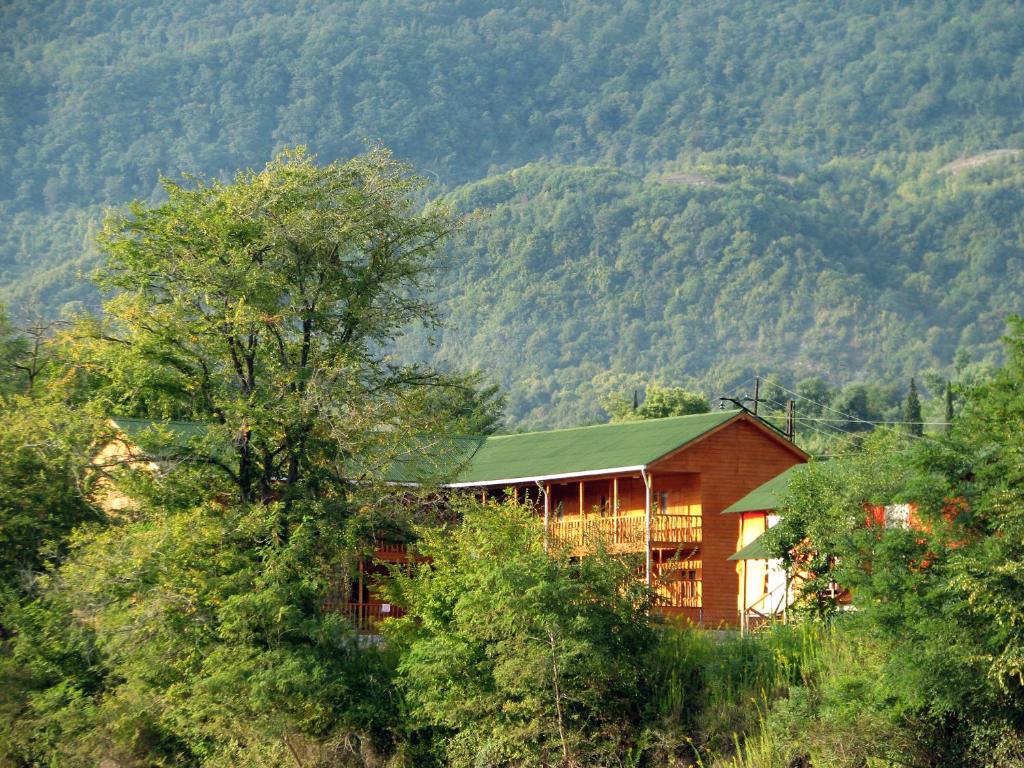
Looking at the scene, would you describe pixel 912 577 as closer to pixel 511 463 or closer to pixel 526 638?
pixel 526 638

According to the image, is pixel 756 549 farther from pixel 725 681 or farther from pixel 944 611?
Answer: pixel 944 611

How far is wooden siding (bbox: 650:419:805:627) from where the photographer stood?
156 ft

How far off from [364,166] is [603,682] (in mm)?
14314

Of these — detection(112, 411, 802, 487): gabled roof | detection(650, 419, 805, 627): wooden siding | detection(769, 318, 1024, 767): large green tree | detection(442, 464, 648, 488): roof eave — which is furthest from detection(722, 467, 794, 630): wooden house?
detection(769, 318, 1024, 767): large green tree

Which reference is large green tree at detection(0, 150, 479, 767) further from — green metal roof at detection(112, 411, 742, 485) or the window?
the window

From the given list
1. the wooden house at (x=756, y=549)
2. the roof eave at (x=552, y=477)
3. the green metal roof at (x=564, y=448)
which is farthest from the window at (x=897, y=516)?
the roof eave at (x=552, y=477)

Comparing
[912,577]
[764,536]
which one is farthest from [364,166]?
[912,577]

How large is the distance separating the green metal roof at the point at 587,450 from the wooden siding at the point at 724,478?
0.53 meters

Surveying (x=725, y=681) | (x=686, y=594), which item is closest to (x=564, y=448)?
(x=686, y=594)

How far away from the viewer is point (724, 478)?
49438mm

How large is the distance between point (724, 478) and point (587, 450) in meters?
4.73

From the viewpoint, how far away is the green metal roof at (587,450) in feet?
155

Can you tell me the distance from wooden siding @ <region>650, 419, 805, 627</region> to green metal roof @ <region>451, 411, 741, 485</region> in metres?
0.53

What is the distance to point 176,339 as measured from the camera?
114 ft
